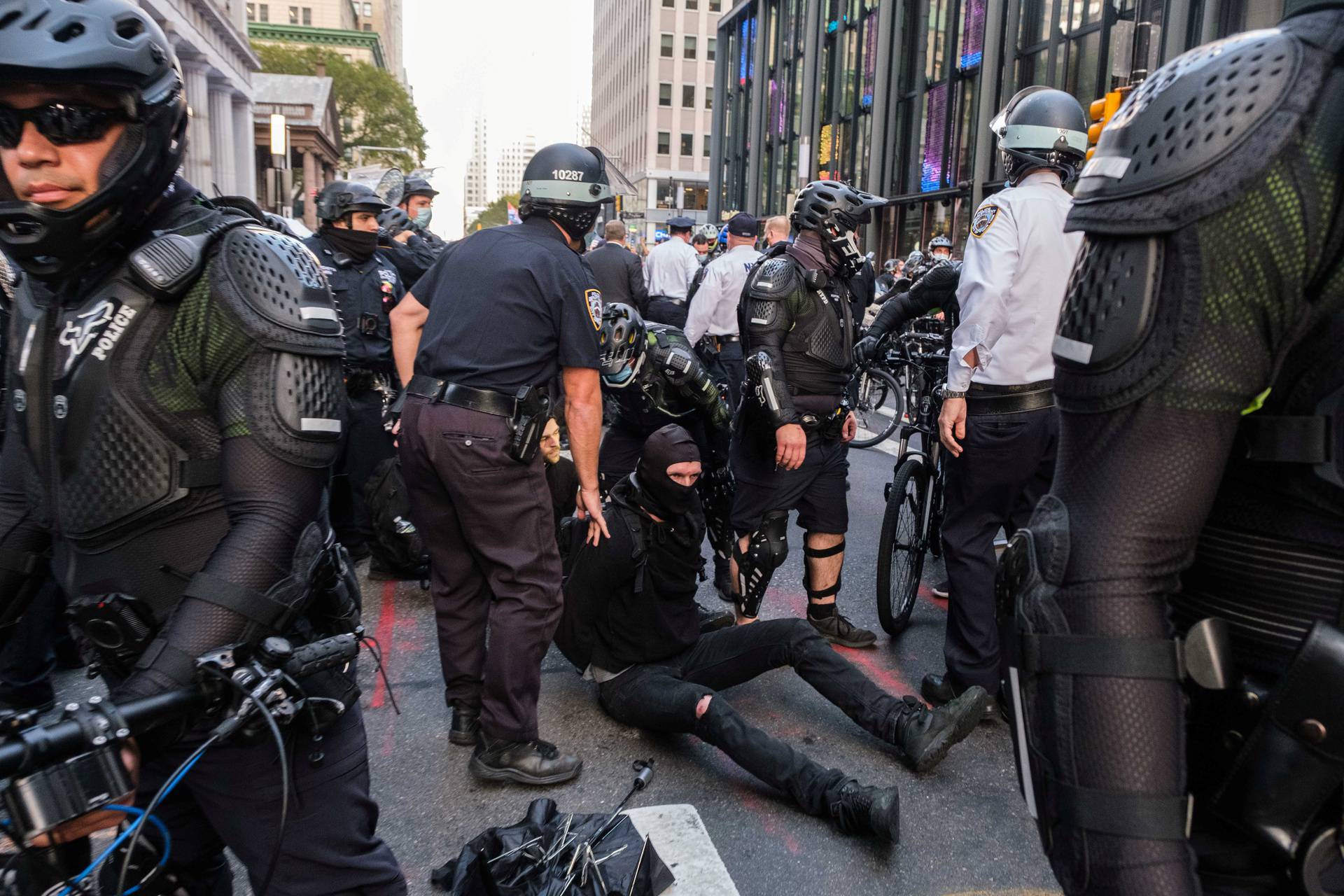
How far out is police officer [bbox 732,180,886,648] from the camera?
480 cm

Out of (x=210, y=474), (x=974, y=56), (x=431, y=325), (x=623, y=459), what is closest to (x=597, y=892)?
(x=210, y=474)

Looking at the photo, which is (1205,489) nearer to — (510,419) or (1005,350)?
(510,419)

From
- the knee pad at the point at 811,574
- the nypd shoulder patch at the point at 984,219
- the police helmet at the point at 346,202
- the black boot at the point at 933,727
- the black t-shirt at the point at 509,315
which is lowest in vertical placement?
the black boot at the point at 933,727

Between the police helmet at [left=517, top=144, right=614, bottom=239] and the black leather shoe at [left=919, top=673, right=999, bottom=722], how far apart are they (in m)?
2.29

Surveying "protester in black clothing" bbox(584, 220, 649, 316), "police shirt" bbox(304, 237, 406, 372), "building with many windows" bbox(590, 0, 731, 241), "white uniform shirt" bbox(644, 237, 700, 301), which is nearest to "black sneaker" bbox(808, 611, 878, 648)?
"police shirt" bbox(304, 237, 406, 372)

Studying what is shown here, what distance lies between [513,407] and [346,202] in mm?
3200

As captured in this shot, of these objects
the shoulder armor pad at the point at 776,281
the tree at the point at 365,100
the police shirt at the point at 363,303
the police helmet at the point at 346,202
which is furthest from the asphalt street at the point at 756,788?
the tree at the point at 365,100

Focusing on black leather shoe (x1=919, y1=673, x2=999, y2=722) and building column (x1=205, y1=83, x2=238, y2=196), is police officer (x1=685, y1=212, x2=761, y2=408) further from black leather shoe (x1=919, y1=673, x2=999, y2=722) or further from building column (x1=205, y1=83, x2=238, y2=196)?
building column (x1=205, y1=83, x2=238, y2=196)

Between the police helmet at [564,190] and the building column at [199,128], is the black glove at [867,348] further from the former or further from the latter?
the building column at [199,128]

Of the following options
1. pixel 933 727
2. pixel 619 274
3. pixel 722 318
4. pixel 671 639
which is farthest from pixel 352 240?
pixel 933 727

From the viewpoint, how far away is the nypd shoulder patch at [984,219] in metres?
3.86

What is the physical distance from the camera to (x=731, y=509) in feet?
16.6

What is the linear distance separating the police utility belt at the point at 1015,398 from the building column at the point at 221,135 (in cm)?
3873

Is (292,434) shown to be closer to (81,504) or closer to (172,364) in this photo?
(172,364)
